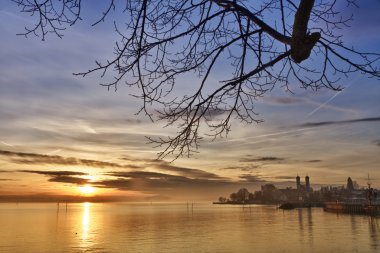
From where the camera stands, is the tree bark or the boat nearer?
the tree bark

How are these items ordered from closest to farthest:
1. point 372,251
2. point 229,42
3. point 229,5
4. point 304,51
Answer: point 304,51 → point 229,5 → point 229,42 → point 372,251

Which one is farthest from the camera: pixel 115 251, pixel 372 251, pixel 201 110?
pixel 115 251

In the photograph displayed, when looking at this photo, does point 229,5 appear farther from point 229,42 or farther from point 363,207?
point 363,207

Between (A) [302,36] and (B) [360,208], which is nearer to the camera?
(A) [302,36]

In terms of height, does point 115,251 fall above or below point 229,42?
below

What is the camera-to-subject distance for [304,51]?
3.63 m

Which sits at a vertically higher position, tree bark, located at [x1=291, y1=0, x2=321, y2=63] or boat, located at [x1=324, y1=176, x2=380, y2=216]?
tree bark, located at [x1=291, y1=0, x2=321, y2=63]

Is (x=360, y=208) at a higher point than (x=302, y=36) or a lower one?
lower

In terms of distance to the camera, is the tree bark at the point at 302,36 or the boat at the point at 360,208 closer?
the tree bark at the point at 302,36

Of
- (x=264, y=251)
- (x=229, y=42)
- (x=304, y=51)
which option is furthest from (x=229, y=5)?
(x=264, y=251)

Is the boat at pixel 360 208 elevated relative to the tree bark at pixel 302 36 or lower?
lower

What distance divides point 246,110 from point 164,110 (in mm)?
1121

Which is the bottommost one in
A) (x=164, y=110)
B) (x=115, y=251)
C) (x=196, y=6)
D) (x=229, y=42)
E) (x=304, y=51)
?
(x=115, y=251)

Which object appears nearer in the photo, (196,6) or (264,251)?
(196,6)
